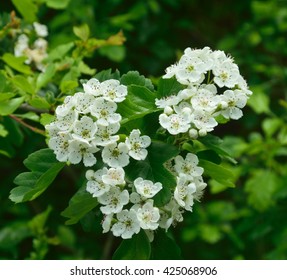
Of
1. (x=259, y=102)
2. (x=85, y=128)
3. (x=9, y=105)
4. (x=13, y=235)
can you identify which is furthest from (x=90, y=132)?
(x=259, y=102)

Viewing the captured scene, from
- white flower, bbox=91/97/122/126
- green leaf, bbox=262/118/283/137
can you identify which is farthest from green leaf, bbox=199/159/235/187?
green leaf, bbox=262/118/283/137

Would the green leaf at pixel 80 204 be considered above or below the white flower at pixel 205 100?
below

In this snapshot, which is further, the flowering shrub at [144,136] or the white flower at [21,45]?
the white flower at [21,45]

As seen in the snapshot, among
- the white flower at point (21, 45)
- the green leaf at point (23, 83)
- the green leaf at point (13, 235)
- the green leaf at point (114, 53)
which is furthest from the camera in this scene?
the green leaf at point (114, 53)

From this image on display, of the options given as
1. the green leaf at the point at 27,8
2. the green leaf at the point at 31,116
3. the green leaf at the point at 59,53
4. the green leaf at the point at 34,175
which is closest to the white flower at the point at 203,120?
the green leaf at the point at 34,175

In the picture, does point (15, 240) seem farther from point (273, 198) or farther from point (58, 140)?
point (58, 140)

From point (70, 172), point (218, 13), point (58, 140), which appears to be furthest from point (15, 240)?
point (218, 13)

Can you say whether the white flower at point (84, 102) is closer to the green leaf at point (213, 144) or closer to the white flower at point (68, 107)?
the white flower at point (68, 107)
